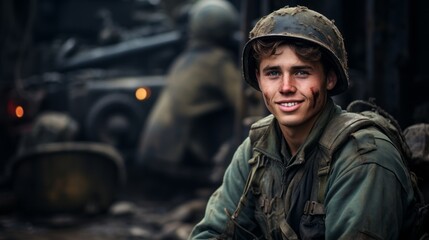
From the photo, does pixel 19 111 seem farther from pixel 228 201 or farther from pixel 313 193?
pixel 313 193

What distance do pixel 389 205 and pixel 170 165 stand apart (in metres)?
6.73

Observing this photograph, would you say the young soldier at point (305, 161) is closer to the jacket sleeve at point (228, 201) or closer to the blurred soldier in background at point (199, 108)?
the jacket sleeve at point (228, 201)

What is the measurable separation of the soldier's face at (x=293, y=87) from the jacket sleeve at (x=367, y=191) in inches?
9.6

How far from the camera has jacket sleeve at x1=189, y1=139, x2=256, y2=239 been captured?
3.07 meters

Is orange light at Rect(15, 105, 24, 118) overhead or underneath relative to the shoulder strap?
overhead

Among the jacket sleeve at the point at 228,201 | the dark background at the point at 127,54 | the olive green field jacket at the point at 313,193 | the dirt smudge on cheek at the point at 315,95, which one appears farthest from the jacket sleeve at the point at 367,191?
the dark background at the point at 127,54

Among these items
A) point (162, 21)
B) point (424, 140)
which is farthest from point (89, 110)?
point (424, 140)

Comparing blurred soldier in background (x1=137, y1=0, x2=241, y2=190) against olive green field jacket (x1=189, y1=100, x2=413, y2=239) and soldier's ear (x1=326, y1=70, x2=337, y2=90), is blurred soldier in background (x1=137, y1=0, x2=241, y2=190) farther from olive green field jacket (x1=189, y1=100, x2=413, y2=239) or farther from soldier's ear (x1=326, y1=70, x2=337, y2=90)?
soldier's ear (x1=326, y1=70, x2=337, y2=90)

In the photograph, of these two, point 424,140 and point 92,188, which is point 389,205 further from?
point 92,188

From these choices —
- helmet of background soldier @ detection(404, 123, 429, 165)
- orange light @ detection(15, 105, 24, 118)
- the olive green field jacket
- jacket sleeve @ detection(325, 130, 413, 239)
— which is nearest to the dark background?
orange light @ detection(15, 105, 24, 118)

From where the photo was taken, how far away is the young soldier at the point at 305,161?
2.49 m

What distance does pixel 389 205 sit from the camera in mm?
2473

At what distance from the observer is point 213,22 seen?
9.23 metres

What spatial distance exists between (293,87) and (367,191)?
524 millimetres
